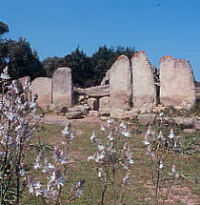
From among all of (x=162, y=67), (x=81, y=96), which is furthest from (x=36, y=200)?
(x=81, y=96)

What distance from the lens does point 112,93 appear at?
41.7 ft

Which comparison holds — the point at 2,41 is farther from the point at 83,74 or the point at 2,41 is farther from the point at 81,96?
the point at 81,96

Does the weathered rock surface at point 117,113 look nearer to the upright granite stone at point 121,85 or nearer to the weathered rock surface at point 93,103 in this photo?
the upright granite stone at point 121,85

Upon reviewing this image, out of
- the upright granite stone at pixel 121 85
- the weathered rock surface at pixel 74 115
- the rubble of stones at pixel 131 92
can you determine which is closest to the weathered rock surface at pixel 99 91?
the rubble of stones at pixel 131 92

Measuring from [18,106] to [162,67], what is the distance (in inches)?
385

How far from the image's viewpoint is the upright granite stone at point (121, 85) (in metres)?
12.3

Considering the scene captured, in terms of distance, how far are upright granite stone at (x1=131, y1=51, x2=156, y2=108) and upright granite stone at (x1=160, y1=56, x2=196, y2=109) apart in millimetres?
363

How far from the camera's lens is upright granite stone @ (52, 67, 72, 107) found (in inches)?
548

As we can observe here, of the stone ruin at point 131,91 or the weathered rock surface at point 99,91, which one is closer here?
the stone ruin at point 131,91

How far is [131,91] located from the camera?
12297mm

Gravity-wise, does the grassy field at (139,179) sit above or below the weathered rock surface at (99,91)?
below

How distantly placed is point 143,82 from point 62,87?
151 inches

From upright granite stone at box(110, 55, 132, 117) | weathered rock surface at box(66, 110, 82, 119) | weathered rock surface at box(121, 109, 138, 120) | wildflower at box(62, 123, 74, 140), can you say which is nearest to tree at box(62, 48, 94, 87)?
upright granite stone at box(110, 55, 132, 117)

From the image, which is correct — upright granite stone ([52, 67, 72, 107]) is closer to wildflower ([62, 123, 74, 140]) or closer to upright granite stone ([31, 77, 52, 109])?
upright granite stone ([31, 77, 52, 109])
